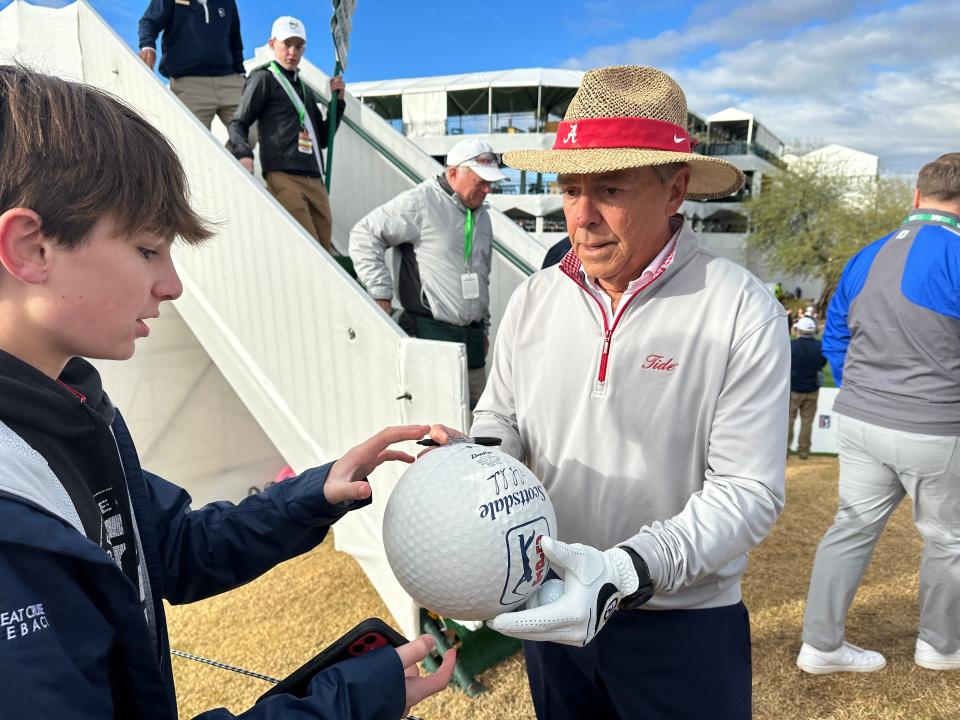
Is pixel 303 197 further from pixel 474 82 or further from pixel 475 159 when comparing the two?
pixel 474 82

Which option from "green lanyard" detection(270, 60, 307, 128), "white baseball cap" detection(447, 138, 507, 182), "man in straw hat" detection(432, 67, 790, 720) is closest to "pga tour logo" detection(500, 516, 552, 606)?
"man in straw hat" detection(432, 67, 790, 720)

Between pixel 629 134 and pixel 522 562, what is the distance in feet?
3.69

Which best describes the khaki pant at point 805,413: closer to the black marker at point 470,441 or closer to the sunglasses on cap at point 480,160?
the sunglasses on cap at point 480,160

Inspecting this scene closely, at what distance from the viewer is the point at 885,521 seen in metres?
3.26

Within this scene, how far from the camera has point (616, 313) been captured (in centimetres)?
179

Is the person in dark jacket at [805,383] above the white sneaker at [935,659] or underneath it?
above

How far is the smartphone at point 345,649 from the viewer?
49.3 inches

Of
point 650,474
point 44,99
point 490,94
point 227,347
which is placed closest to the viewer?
point 44,99

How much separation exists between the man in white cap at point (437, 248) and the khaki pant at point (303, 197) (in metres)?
1.17

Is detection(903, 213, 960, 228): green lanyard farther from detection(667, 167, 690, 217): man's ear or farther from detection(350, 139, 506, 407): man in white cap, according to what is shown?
Answer: detection(350, 139, 506, 407): man in white cap

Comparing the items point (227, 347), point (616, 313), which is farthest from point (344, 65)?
point (616, 313)

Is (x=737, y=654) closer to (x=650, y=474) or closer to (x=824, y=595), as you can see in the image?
(x=650, y=474)

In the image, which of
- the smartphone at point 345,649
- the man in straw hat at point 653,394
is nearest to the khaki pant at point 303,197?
the man in straw hat at point 653,394

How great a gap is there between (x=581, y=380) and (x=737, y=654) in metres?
0.89
